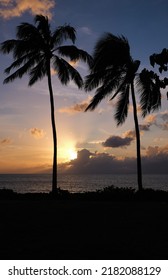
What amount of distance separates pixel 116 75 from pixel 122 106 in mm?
2105

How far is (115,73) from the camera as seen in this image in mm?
23016

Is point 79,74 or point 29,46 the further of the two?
point 79,74

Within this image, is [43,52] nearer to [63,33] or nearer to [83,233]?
[63,33]

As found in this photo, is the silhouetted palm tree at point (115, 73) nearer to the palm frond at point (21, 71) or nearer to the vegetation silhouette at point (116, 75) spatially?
the vegetation silhouette at point (116, 75)

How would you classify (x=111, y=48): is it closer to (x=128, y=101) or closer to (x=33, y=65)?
(x=128, y=101)

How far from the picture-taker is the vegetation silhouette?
2216cm

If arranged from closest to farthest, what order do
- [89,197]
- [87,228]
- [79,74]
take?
[87,228]
[89,197]
[79,74]

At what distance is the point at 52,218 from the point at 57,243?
3.57m

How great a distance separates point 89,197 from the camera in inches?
764

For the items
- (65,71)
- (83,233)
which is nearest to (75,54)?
(65,71)

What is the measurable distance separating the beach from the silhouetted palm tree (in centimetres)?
1033

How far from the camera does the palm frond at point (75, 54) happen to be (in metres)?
24.5
